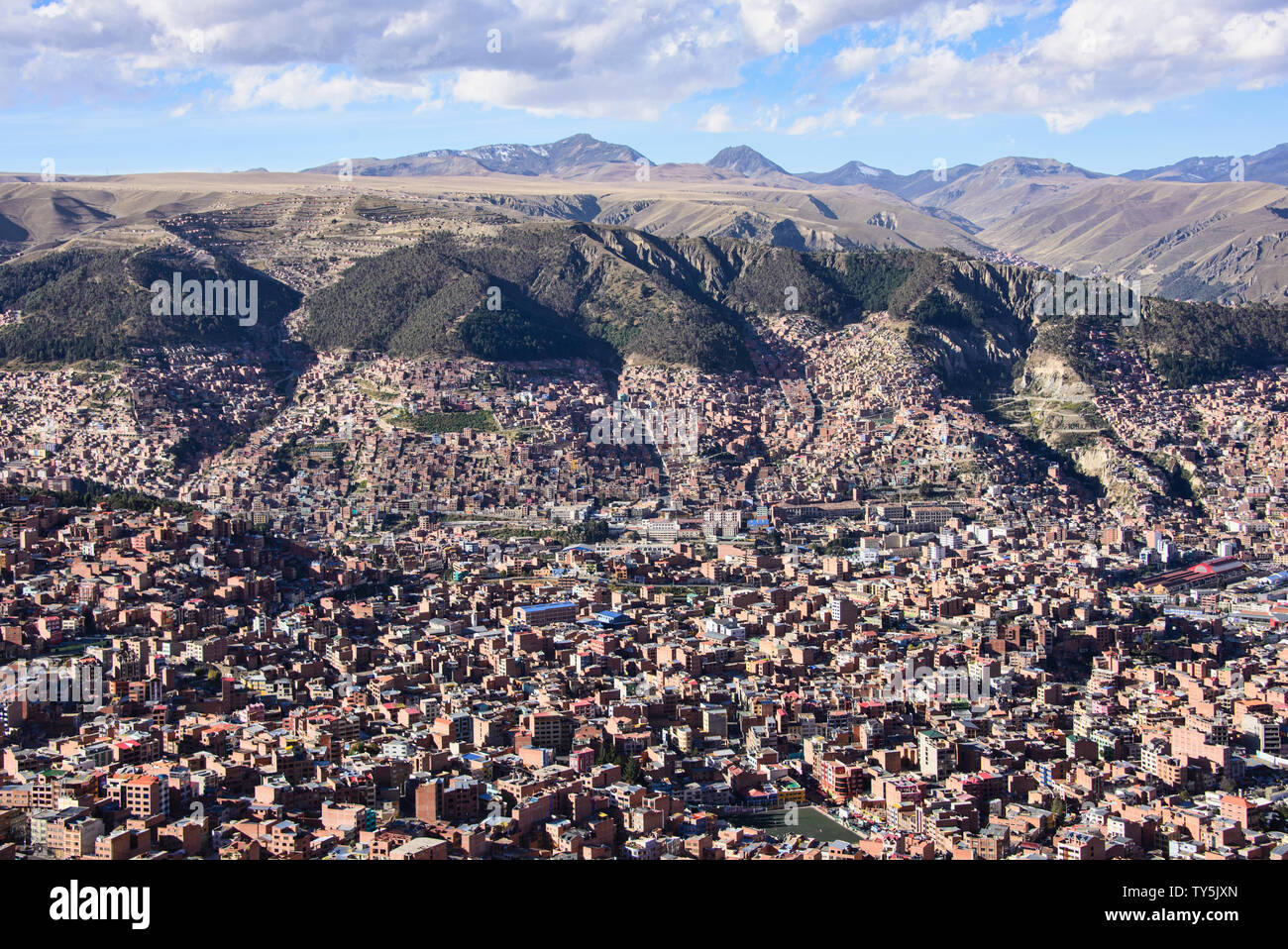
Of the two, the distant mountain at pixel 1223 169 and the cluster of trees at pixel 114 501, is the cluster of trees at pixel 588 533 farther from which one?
the distant mountain at pixel 1223 169

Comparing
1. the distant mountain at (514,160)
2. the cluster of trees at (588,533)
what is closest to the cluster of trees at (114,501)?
the cluster of trees at (588,533)

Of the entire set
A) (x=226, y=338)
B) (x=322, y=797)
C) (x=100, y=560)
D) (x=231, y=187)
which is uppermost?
(x=231, y=187)

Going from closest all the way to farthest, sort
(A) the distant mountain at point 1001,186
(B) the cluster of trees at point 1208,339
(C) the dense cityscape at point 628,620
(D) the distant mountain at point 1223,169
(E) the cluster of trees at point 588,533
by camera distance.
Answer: (C) the dense cityscape at point 628,620
(E) the cluster of trees at point 588,533
(B) the cluster of trees at point 1208,339
(A) the distant mountain at point 1001,186
(D) the distant mountain at point 1223,169

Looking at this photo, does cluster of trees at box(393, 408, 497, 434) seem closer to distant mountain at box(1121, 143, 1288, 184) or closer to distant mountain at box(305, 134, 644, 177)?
distant mountain at box(305, 134, 644, 177)

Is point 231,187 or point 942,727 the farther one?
point 231,187

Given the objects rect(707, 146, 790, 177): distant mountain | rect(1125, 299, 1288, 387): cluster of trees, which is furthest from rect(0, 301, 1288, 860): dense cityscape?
rect(707, 146, 790, 177): distant mountain
